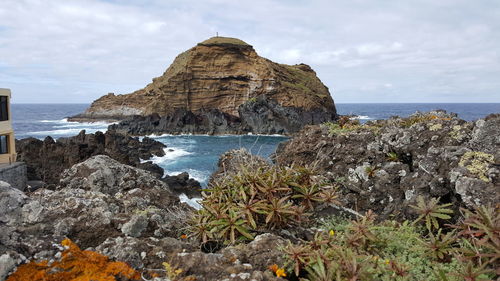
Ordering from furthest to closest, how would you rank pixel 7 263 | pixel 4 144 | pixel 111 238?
1. pixel 4 144
2. pixel 111 238
3. pixel 7 263

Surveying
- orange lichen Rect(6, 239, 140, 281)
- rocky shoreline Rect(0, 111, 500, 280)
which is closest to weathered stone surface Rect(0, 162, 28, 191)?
rocky shoreline Rect(0, 111, 500, 280)

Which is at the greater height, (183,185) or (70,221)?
(70,221)

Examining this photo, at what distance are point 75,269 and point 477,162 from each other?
4922 millimetres

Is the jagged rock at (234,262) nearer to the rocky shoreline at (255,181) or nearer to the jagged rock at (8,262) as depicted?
the rocky shoreline at (255,181)

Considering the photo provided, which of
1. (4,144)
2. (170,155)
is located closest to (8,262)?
(4,144)

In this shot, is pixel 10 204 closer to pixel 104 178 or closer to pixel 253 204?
pixel 253 204

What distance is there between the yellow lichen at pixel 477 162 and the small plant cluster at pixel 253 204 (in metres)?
2.06

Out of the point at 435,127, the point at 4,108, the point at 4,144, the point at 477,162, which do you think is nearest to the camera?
the point at 477,162

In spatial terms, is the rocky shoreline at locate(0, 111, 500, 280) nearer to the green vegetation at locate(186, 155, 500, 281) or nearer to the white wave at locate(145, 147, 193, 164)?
the green vegetation at locate(186, 155, 500, 281)

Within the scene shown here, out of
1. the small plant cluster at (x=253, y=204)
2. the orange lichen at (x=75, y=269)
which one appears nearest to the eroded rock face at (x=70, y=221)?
the orange lichen at (x=75, y=269)

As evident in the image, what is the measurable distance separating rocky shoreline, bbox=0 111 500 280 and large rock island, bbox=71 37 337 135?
182ft

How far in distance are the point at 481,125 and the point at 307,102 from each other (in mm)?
67025

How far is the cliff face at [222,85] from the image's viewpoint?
74375 millimetres

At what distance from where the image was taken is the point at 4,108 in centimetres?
2264
